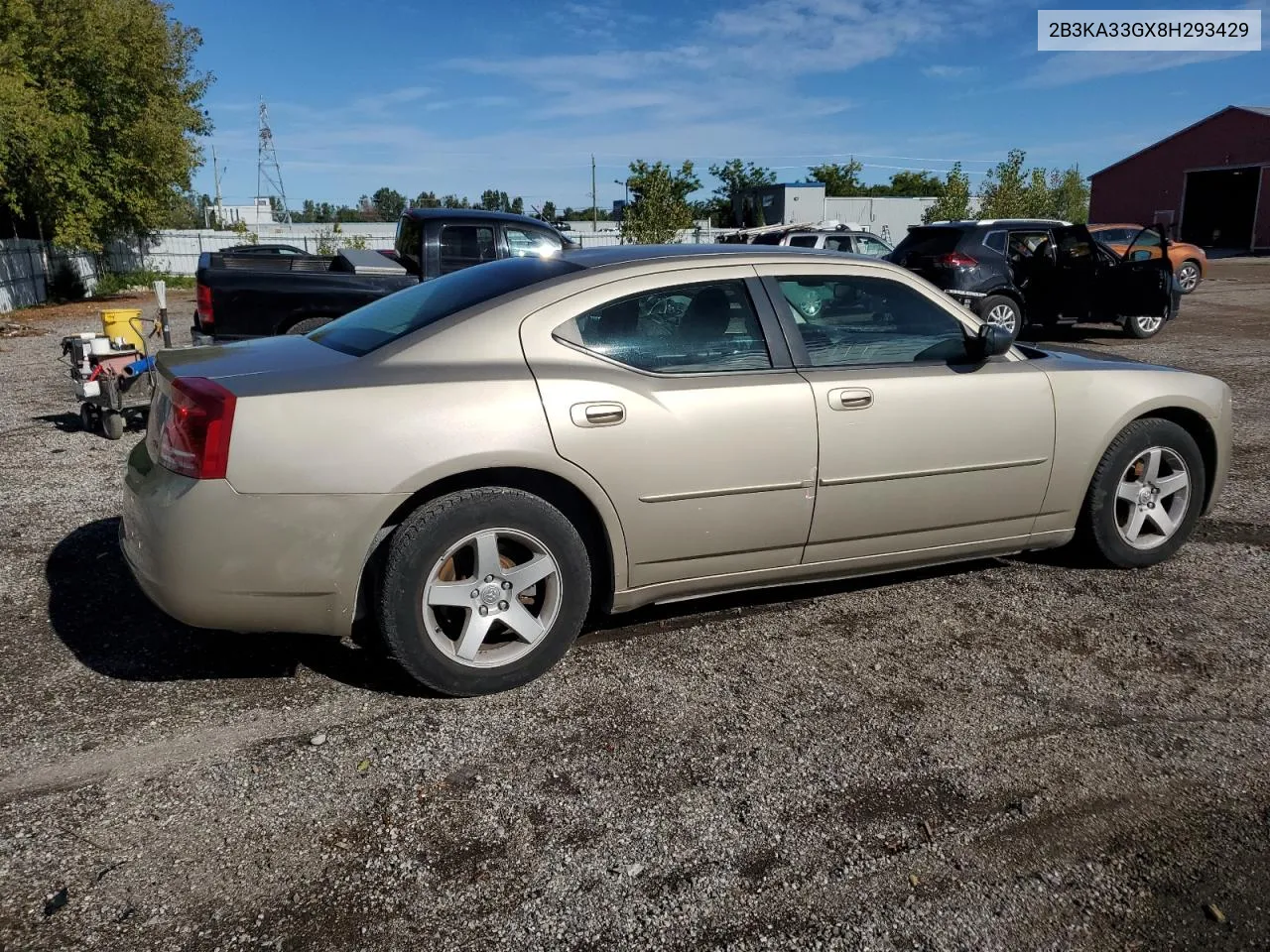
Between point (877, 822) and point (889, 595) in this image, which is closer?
point (877, 822)

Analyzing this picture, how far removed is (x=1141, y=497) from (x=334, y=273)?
6.68m

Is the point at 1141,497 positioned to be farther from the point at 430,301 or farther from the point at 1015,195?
the point at 1015,195

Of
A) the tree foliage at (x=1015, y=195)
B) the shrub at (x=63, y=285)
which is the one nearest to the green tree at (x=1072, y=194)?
the tree foliage at (x=1015, y=195)

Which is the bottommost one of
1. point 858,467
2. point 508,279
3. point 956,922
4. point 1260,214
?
point 956,922

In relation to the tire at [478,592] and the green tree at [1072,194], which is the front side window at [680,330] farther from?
the green tree at [1072,194]

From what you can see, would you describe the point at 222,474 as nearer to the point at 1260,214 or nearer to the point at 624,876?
the point at 624,876

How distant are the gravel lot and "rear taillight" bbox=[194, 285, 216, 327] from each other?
12.4ft

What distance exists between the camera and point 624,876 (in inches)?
97.2

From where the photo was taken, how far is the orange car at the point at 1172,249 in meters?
19.1

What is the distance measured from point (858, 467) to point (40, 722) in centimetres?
307

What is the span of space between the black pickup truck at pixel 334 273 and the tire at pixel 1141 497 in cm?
407

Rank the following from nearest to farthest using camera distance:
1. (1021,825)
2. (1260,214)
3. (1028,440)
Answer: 1. (1021,825)
2. (1028,440)
3. (1260,214)

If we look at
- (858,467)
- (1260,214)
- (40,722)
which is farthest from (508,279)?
(1260,214)

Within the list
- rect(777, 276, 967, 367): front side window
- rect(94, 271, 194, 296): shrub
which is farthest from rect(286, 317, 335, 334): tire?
rect(94, 271, 194, 296): shrub
